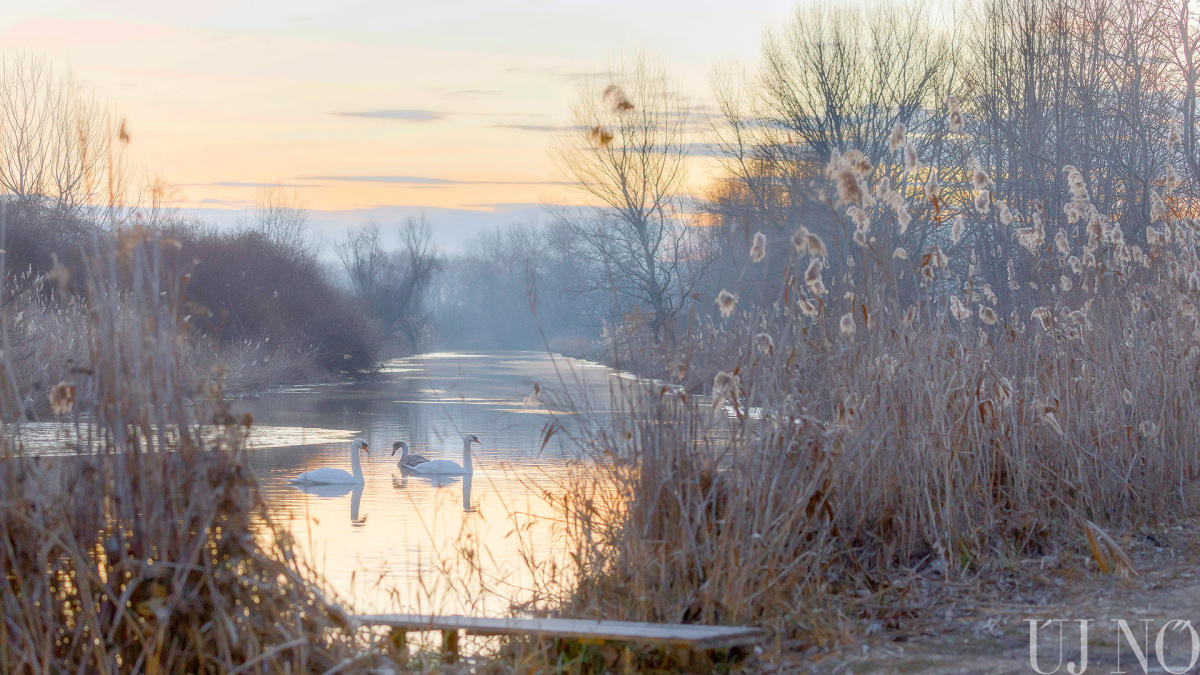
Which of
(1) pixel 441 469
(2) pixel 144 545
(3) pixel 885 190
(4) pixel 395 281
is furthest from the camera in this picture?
(4) pixel 395 281

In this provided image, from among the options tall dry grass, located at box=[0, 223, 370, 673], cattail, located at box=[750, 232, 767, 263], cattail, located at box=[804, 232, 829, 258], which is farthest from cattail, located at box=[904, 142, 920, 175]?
tall dry grass, located at box=[0, 223, 370, 673]

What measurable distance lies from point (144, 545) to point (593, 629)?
1428 millimetres

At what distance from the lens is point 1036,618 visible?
3951 mm

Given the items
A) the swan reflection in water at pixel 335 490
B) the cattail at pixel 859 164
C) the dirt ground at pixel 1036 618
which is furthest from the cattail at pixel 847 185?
the swan reflection in water at pixel 335 490

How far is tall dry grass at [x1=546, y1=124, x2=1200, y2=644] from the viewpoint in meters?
4.02

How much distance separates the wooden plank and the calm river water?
0.71 feet

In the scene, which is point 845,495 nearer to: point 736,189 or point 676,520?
point 676,520

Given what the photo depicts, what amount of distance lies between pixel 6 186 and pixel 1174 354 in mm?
24685

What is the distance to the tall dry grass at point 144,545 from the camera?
9.55ft

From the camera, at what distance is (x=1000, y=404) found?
202 inches

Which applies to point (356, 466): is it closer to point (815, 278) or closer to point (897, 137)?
point (815, 278)

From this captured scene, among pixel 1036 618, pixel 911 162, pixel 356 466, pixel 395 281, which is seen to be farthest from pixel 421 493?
pixel 395 281

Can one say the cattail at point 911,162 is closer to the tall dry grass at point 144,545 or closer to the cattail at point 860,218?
the cattail at point 860,218

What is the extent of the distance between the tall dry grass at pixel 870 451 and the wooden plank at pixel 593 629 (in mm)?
242
